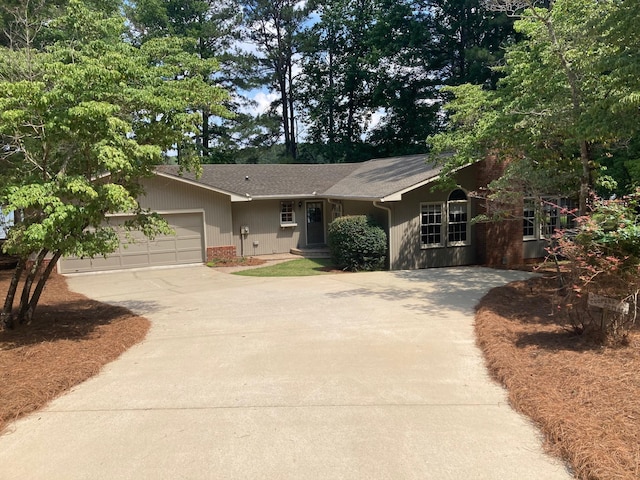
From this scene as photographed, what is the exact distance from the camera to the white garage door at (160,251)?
16.8 meters

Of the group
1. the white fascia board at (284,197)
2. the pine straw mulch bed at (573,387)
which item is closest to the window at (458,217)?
the white fascia board at (284,197)

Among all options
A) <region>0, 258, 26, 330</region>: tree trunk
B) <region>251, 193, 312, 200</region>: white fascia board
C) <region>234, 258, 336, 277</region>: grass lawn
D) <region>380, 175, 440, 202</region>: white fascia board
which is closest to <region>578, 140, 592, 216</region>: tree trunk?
<region>380, 175, 440, 202</region>: white fascia board

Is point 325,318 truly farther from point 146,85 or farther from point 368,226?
point 368,226

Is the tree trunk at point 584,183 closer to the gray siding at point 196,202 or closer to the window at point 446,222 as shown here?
the window at point 446,222

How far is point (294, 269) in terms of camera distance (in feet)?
53.0

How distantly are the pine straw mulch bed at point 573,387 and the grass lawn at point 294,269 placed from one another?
7.69 m

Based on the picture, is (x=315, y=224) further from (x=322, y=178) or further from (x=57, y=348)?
(x=57, y=348)

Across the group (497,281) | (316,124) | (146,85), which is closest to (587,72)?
(497,281)

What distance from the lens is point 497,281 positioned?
12.9 m

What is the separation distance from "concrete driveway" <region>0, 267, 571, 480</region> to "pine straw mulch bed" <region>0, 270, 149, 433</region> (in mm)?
220

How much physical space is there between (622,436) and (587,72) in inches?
295

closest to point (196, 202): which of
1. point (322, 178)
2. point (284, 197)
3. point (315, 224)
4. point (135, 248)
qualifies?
point (135, 248)

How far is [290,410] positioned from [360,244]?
10292 mm

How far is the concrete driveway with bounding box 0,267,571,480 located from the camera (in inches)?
155
